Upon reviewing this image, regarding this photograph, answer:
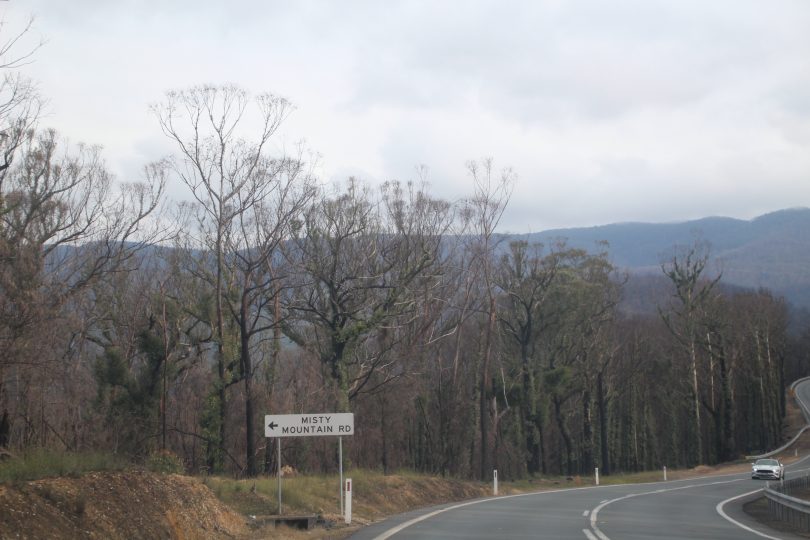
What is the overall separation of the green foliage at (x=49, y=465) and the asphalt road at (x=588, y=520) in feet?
18.3

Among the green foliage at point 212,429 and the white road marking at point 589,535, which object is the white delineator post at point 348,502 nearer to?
the white road marking at point 589,535

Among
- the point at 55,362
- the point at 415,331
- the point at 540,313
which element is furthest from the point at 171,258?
the point at 540,313

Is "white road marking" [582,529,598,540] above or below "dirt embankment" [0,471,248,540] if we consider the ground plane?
below

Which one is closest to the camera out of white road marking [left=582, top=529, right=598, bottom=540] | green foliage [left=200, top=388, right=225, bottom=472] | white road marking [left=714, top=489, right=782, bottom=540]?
white road marking [left=582, top=529, right=598, bottom=540]

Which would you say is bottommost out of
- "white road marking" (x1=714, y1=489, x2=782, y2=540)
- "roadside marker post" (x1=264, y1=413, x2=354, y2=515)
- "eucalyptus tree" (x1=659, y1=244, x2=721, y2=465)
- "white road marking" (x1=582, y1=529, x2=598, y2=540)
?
"white road marking" (x1=714, y1=489, x2=782, y2=540)

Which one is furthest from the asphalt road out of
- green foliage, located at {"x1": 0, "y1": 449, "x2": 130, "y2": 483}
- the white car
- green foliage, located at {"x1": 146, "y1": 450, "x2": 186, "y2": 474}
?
the white car

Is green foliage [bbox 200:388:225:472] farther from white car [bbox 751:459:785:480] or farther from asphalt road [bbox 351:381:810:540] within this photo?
white car [bbox 751:459:785:480]

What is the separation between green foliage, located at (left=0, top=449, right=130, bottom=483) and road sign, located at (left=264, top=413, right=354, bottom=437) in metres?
5.73

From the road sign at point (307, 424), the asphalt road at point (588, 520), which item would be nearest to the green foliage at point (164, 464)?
the road sign at point (307, 424)

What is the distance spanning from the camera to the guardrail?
18672mm

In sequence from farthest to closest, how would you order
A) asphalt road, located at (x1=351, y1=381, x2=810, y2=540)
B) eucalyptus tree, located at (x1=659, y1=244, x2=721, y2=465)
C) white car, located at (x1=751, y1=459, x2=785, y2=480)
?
eucalyptus tree, located at (x1=659, y1=244, x2=721, y2=465), white car, located at (x1=751, y1=459, x2=785, y2=480), asphalt road, located at (x1=351, y1=381, x2=810, y2=540)

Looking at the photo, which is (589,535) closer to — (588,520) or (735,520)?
(588,520)

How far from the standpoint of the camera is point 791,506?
784 inches

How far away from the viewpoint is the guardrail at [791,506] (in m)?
18.7
